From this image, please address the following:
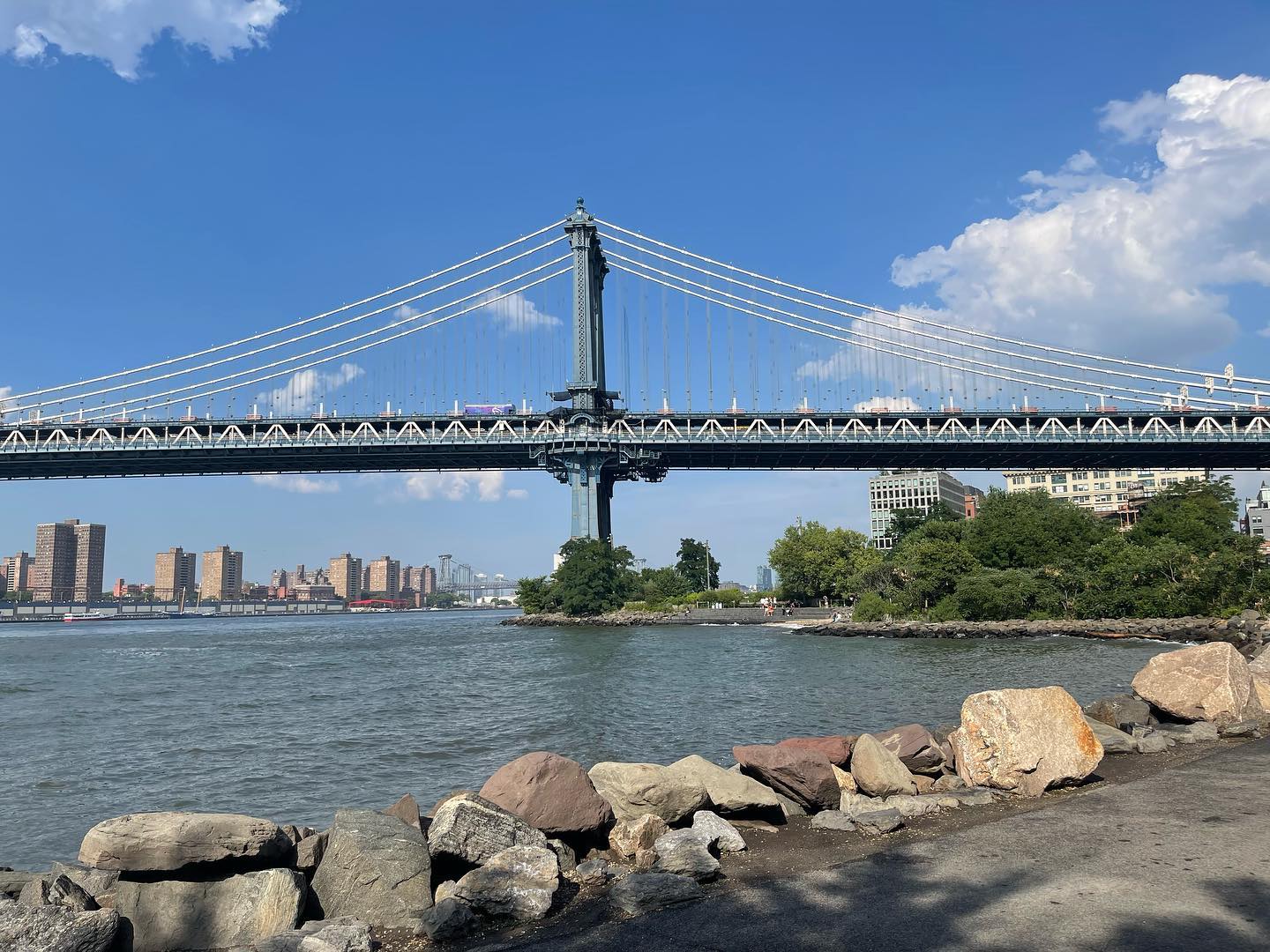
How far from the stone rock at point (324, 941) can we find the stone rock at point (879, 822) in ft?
14.3

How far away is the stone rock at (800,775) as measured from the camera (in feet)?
31.6

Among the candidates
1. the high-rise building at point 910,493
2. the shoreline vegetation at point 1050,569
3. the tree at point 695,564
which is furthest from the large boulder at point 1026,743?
the high-rise building at point 910,493

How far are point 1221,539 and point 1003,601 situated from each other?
14318mm

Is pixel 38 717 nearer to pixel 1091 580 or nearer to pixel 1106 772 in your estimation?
pixel 1106 772

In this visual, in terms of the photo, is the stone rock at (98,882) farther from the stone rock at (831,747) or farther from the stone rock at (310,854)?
the stone rock at (831,747)

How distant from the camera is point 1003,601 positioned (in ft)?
180

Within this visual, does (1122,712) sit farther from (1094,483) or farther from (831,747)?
(1094,483)

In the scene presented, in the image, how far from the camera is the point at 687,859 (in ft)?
22.6

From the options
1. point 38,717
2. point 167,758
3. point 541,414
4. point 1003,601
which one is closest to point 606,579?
point 541,414

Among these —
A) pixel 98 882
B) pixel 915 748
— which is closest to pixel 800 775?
pixel 915 748

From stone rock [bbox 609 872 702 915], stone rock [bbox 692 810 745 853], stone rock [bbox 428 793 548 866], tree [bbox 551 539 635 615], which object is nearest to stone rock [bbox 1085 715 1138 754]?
stone rock [bbox 692 810 745 853]

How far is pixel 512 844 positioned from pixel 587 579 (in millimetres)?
68560

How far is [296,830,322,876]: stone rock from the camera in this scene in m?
7.65

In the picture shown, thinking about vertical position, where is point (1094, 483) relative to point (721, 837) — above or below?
above
